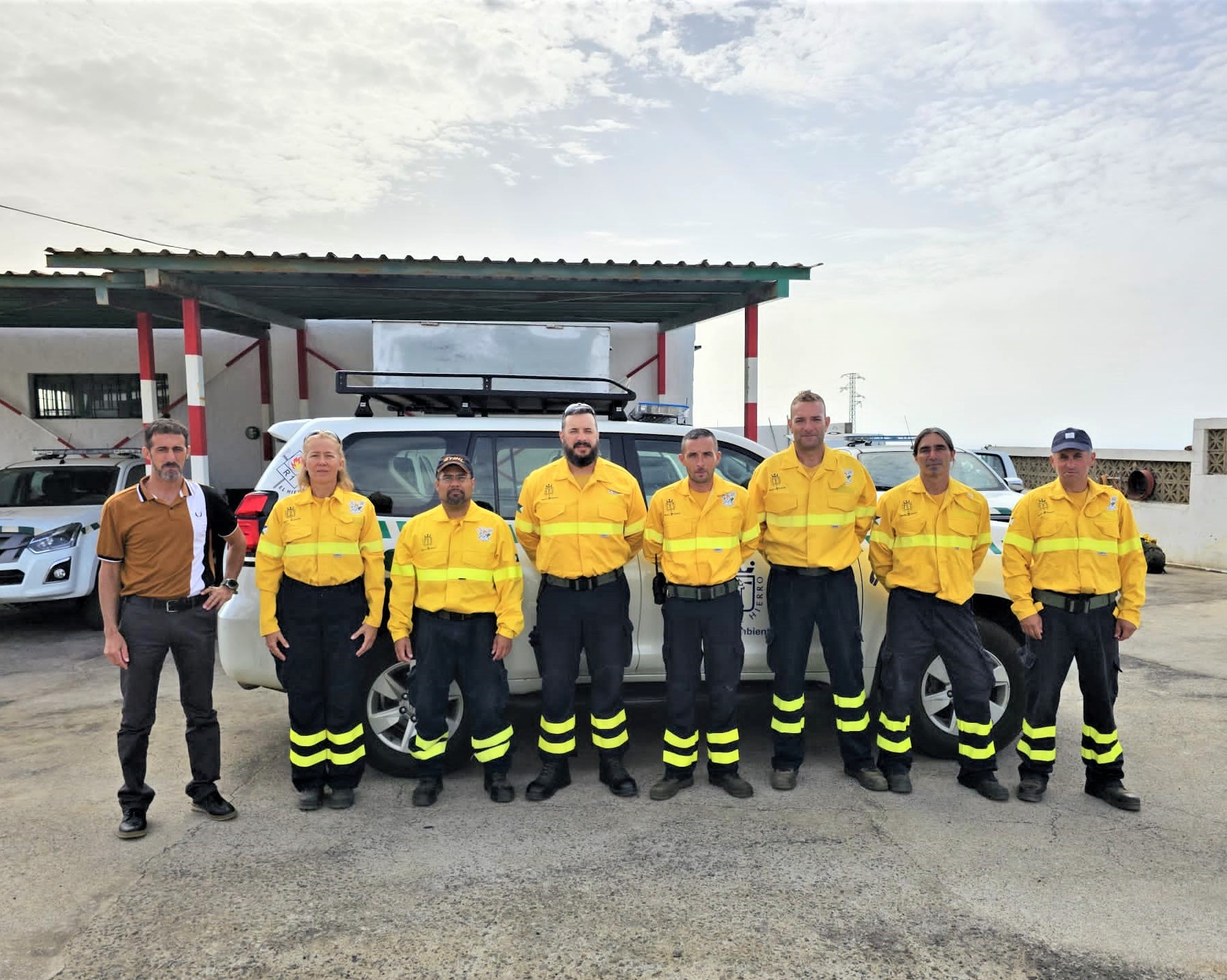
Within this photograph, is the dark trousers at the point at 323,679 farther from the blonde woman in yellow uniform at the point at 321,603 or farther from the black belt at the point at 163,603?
the black belt at the point at 163,603

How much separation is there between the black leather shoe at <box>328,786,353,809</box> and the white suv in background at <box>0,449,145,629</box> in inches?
166

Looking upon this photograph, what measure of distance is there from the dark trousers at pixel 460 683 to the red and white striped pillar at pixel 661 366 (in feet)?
31.6

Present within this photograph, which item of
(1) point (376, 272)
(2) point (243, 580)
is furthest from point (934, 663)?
(1) point (376, 272)

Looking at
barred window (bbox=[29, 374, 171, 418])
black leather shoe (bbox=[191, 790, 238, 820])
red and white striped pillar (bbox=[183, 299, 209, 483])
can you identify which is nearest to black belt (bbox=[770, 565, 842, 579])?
black leather shoe (bbox=[191, 790, 238, 820])

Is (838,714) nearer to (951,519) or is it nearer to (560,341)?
(951,519)

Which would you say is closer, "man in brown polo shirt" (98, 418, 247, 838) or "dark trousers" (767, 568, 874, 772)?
"man in brown polo shirt" (98, 418, 247, 838)

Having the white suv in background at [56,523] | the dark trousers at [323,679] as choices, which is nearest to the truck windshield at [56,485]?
the white suv in background at [56,523]

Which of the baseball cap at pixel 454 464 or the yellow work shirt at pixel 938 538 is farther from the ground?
the baseball cap at pixel 454 464

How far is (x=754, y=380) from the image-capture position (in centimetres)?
1068

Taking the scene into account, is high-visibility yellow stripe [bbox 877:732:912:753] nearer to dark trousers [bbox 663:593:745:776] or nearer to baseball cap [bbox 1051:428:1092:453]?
dark trousers [bbox 663:593:745:776]

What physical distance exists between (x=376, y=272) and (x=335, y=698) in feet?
21.7

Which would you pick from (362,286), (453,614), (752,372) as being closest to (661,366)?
(752,372)

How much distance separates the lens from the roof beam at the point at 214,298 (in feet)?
30.2

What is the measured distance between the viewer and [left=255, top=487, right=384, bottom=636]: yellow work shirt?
373 centimetres
